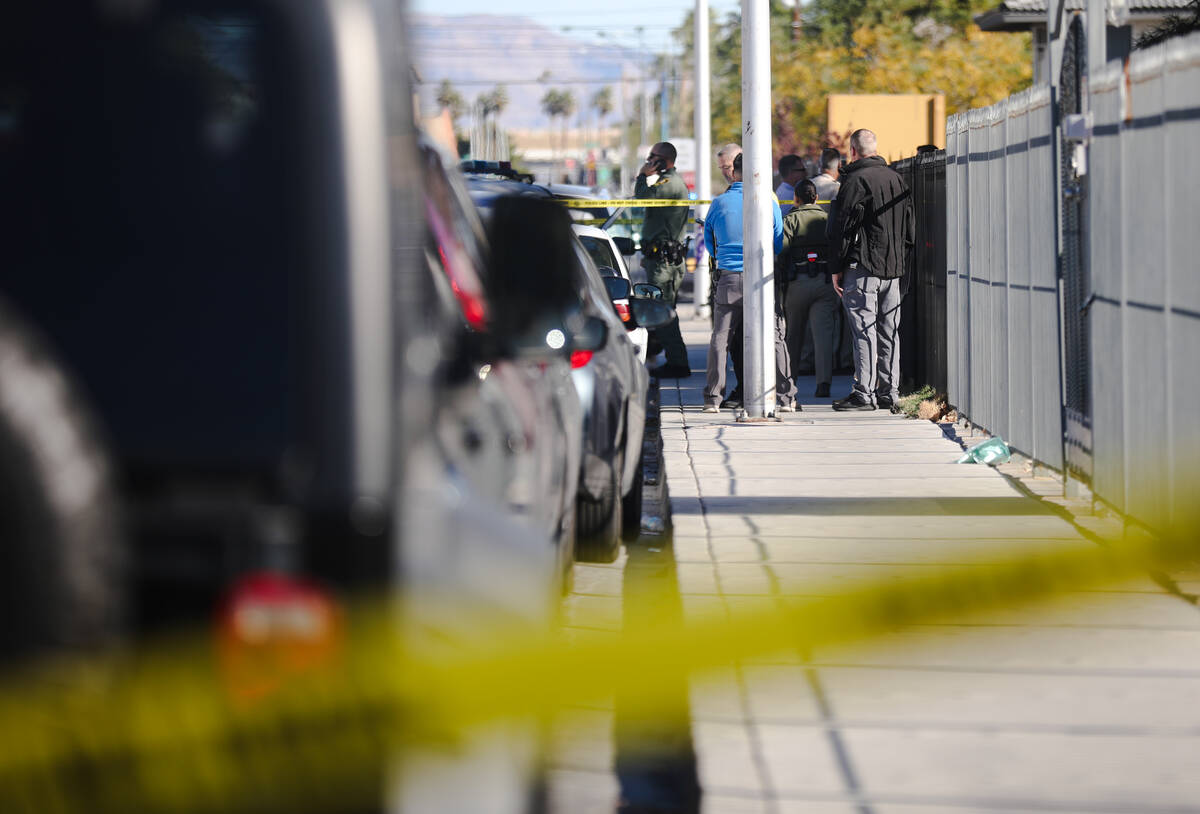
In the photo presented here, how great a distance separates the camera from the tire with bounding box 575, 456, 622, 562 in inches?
321

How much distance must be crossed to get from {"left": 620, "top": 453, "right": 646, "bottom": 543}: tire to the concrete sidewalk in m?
0.23

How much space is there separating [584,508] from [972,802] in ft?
12.2

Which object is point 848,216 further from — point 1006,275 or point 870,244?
point 1006,275

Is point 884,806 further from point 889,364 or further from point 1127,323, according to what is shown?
point 889,364

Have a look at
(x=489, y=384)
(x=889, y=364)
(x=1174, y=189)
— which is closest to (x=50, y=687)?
(x=489, y=384)

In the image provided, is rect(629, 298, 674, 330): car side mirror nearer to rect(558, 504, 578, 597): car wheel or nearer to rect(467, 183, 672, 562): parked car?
rect(467, 183, 672, 562): parked car

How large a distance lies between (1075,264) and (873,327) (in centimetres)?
499

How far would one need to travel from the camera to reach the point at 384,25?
271 cm

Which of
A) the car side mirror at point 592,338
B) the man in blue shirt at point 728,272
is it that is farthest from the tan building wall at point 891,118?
the car side mirror at point 592,338

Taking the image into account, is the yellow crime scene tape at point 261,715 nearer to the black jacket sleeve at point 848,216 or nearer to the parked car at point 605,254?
the black jacket sleeve at point 848,216

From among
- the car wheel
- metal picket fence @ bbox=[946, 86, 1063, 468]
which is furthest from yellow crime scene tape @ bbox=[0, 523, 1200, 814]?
metal picket fence @ bbox=[946, 86, 1063, 468]

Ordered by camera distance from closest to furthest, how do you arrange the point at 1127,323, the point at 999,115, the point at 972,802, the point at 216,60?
the point at 216,60
the point at 972,802
the point at 1127,323
the point at 999,115

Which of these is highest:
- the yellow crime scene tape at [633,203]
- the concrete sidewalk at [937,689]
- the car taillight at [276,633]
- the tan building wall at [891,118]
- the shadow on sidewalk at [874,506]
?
the tan building wall at [891,118]

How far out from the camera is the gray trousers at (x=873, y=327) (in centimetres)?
1387
